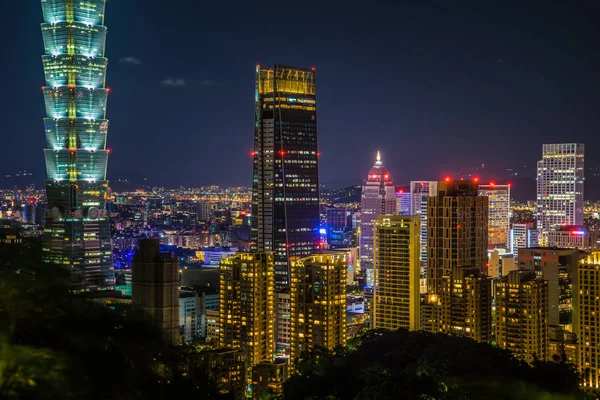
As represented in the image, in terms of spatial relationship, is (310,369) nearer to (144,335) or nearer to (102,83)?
(144,335)

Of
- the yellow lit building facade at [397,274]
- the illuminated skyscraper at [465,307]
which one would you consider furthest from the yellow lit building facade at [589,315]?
the yellow lit building facade at [397,274]

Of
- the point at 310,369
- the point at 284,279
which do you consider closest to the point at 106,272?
the point at 284,279

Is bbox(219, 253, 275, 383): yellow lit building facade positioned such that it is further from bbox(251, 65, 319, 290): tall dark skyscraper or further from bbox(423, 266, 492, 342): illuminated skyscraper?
bbox(251, 65, 319, 290): tall dark skyscraper

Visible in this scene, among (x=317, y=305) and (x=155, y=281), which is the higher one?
(x=155, y=281)

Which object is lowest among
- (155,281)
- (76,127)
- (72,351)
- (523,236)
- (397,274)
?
(397,274)

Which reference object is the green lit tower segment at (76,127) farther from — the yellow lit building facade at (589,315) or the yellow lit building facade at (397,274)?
the yellow lit building facade at (589,315)

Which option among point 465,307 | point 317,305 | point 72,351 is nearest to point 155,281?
point 317,305

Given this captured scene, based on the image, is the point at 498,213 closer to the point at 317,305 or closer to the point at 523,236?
→ the point at 523,236
